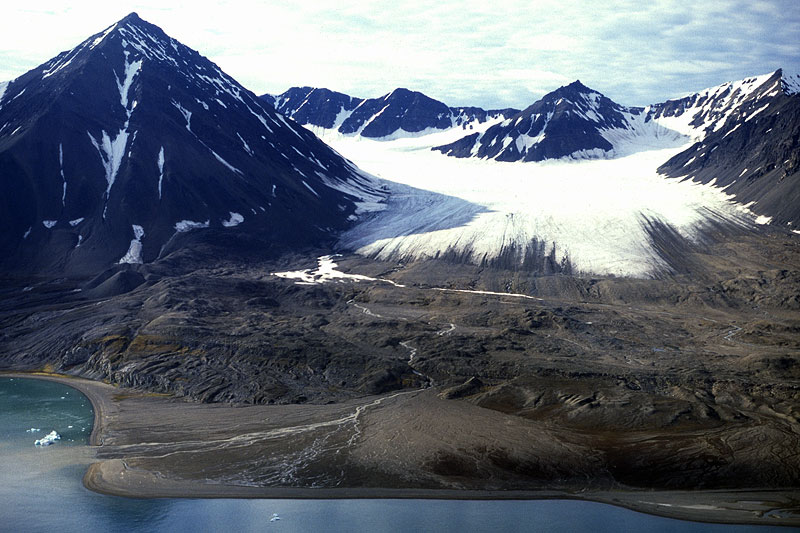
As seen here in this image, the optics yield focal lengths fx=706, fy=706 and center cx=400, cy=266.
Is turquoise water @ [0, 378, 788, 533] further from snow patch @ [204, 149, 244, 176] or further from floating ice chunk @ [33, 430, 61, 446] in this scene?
snow patch @ [204, 149, 244, 176]

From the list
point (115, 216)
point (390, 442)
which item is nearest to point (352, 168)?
point (115, 216)

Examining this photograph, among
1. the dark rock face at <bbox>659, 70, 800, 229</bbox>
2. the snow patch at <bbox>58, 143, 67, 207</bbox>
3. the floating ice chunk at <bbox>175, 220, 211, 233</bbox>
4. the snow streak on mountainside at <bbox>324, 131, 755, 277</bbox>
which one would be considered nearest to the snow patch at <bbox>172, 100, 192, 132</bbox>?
the snow patch at <bbox>58, 143, 67, 207</bbox>

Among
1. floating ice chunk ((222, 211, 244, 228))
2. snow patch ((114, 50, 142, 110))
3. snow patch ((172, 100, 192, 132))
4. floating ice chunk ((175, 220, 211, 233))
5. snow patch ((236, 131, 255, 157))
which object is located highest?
snow patch ((114, 50, 142, 110))

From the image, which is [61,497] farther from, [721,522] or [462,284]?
[462,284]

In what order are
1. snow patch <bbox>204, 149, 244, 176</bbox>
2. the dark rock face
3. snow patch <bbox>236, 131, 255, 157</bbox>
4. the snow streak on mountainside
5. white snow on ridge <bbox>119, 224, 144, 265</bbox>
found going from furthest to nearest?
snow patch <bbox>236, 131, 255, 157</bbox> → snow patch <bbox>204, 149, 244, 176</bbox> → the dark rock face → white snow on ridge <bbox>119, 224, 144, 265</bbox> → the snow streak on mountainside

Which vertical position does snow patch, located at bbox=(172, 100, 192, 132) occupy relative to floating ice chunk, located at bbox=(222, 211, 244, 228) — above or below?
above

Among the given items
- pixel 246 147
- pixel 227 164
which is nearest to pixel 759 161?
pixel 246 147

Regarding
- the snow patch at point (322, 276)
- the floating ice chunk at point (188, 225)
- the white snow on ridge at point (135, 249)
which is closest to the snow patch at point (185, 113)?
the floating ice chunk at point (188, 225)
